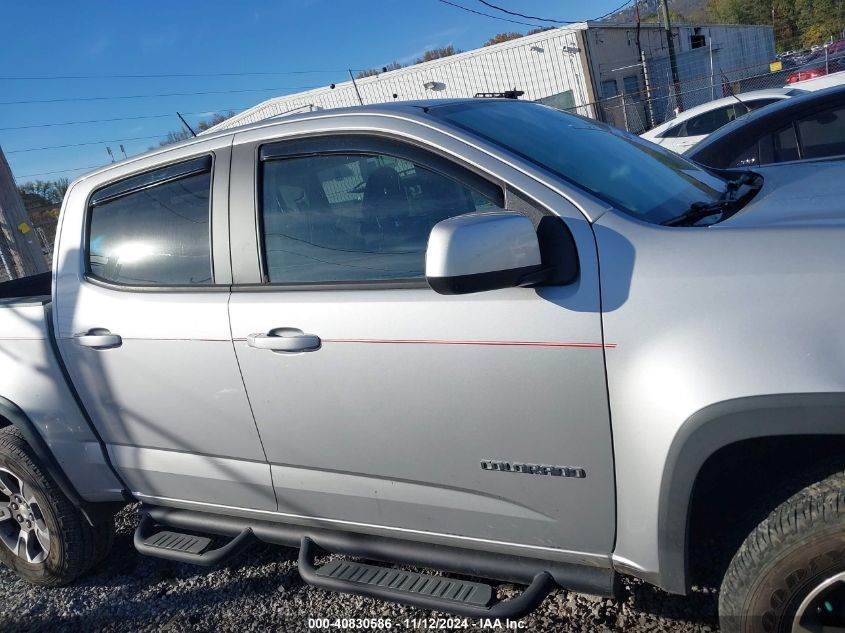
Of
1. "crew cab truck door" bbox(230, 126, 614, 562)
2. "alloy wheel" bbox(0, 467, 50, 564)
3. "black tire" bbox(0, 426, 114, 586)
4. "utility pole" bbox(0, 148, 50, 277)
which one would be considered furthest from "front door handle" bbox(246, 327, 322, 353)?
"utility pole" bbox(0, 148, 50, 277)

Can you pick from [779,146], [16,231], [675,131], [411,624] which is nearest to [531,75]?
[675,131]

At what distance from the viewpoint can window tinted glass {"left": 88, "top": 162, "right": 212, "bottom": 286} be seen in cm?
287

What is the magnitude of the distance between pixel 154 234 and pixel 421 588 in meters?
1.80

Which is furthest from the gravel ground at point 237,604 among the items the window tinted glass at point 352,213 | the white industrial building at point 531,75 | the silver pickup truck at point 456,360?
the white industrial building at point 531,75

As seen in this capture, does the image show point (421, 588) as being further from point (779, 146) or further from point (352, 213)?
point (779, 146)

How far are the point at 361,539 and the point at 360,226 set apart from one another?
45.3 inches

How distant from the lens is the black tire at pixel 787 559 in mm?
1817

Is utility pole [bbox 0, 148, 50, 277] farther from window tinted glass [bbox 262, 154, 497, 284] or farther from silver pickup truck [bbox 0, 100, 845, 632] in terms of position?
window tinted glass [bbox 262, 154, 497, 284]

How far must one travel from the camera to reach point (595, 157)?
2.60m

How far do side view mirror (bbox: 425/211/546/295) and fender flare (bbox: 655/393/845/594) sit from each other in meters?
0.61

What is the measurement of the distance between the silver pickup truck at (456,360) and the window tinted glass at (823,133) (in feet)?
11.4

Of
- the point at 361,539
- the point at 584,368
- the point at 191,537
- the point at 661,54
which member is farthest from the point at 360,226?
the point at 661,54

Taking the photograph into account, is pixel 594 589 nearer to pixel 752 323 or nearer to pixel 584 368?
pixel 584 368

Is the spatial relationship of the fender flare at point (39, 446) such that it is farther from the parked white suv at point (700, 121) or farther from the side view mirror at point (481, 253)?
the parked white suv at point (700, 121)
